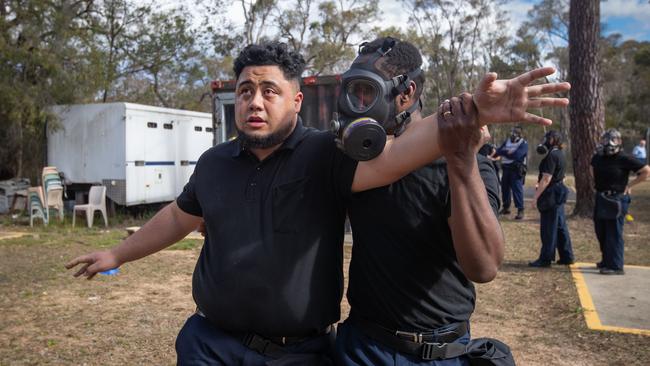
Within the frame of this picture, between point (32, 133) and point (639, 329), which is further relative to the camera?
point (32, 133)

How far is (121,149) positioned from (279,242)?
10.7 meters

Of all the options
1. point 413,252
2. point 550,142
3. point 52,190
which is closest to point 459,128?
point 413,252

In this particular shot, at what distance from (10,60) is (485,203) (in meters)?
13.9

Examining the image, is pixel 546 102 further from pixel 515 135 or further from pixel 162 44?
pixel 162 44

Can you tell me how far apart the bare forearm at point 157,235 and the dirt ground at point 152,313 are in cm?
200

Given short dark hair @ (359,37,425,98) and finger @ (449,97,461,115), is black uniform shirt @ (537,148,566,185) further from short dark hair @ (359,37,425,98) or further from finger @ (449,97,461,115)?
finger @ (449,97,461,115)

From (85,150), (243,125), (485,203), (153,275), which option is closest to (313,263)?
(243,125)

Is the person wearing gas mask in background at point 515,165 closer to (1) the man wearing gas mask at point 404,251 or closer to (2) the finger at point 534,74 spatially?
(1) the man wearing gas mask at point 404,251

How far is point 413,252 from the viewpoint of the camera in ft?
6.59

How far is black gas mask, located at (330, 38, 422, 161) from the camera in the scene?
173 centimetres

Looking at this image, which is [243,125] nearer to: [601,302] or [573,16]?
[601,302]

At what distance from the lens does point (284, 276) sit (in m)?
2.20

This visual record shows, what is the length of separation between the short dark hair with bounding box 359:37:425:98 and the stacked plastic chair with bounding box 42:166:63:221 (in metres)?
11.4

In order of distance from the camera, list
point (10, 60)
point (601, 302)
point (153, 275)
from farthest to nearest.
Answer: point (10, 60) < point (153, 275) < point (601, 302)
